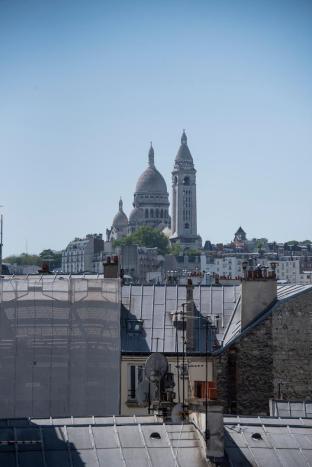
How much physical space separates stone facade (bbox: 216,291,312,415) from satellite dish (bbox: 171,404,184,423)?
41.5 feet

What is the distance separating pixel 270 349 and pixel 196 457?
16.8m

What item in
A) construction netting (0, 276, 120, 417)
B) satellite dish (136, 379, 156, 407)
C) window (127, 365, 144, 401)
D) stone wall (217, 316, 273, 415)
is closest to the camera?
satellite dish (136, 379, 156, 407)

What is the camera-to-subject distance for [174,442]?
24.6 meters

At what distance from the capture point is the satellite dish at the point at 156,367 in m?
30.2

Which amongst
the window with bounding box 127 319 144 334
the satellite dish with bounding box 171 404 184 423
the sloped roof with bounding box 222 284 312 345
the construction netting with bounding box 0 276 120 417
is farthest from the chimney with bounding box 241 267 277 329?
the satellite dish with bounding box 171 404 184 423

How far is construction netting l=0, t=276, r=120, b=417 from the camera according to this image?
36781 millimetres

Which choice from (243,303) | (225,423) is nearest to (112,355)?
(243,303)

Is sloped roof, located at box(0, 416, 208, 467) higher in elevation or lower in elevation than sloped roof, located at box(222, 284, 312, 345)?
lower

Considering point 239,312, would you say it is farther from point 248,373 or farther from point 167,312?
point 248,373

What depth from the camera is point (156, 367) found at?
3022cm

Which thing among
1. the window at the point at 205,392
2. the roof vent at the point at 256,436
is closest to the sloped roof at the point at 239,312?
the window at the point at 205,392

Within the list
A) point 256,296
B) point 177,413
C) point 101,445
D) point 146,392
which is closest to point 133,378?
point 256,296

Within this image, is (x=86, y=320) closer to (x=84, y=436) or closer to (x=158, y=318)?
(x=158, y=318)

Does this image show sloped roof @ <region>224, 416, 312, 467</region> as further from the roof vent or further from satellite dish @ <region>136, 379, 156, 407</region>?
satellite dish @ <region>136, 379, 156, 407</region>
